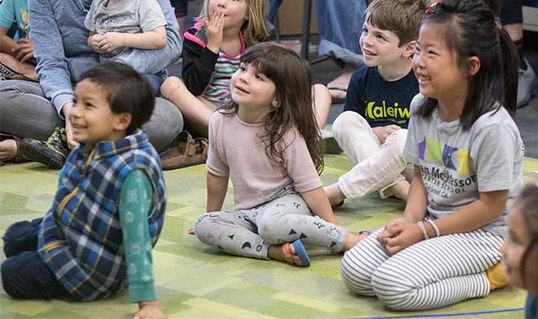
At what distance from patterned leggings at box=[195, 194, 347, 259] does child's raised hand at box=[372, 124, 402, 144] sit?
471 mm

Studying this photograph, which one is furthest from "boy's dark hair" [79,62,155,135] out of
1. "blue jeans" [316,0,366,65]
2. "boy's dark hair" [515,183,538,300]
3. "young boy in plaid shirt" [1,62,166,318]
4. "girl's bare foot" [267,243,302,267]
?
"blue jeans" [316,0,366,65]

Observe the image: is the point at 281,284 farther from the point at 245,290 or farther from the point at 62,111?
the point at 62,111

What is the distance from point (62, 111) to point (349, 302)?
4.30 feet

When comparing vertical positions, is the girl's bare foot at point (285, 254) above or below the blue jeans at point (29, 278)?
below

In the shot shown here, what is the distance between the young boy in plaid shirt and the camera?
165 cm

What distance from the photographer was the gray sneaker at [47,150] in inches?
106

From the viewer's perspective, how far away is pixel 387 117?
2516 mm

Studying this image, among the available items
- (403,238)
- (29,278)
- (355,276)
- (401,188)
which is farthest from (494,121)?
(29,278)

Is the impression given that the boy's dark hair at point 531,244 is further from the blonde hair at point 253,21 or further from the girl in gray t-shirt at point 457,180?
the blonde hair at point 253,21

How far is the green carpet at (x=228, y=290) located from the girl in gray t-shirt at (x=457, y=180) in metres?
0.05

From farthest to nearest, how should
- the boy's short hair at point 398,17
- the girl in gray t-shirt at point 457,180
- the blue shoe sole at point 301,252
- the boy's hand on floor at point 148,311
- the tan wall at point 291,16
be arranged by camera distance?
1. the tan wall at point 291,16
2. the boy's short hair at point 398,17
3. the blue shoe sole at point 301,252
4. the girl in gray t-shirt at point 457,180
5. the boy's hand on floor at point 148,311

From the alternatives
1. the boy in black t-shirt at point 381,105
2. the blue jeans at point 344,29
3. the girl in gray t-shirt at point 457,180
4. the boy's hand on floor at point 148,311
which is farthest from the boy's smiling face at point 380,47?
the blue jeans at point 344,29

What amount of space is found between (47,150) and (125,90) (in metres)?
1.08

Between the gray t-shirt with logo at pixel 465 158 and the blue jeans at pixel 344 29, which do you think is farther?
the blue jeans at pixel 344 29
